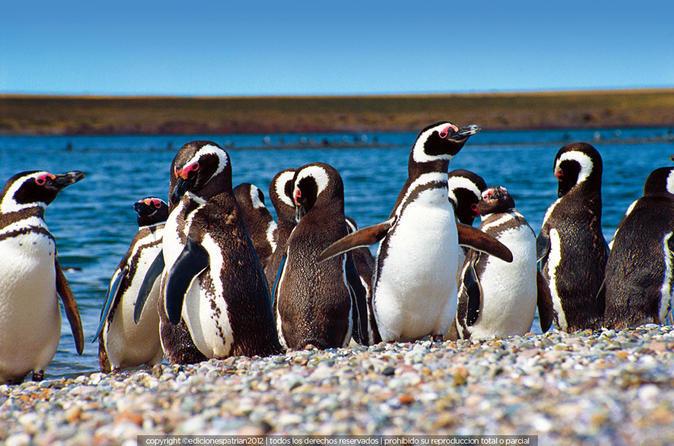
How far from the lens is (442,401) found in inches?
133

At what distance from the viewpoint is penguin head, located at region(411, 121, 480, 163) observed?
5973mm

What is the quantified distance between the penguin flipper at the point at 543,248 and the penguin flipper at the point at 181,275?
2672 mm

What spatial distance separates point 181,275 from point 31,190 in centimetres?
136

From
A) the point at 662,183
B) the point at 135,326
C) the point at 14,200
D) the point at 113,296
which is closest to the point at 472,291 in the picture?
the point at 662,183

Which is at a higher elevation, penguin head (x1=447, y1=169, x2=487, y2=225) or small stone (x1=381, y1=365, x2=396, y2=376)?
penguin head (x1=447, y1=169, x2=487, y2=225)

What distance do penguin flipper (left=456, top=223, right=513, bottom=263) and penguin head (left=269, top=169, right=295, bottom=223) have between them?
153 cm

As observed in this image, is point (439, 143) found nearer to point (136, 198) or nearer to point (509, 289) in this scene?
point (509, 289)

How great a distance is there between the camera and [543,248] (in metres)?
6.95

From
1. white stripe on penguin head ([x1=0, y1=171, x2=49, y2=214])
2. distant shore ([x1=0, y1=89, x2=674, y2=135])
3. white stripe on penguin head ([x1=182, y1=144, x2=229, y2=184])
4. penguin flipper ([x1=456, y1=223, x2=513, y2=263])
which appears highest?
white stripe on penguin head ([x1=182, y1=144, x2=229, y2=184])

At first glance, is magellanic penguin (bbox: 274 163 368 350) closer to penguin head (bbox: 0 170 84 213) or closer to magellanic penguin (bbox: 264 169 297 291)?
magellanic penguin (bbox: 264 169 297 291)

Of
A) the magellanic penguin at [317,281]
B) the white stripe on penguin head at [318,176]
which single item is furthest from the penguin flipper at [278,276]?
the white stripe on penguin head at [318,176]

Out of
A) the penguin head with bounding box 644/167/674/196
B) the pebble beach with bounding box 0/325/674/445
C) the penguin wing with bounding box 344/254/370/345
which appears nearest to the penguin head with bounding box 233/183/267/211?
the penguin wing with bounding box 344/254/370/345

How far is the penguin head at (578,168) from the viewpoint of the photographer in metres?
7.02

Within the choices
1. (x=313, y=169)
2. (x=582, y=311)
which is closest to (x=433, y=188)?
(x=313, y=169)
